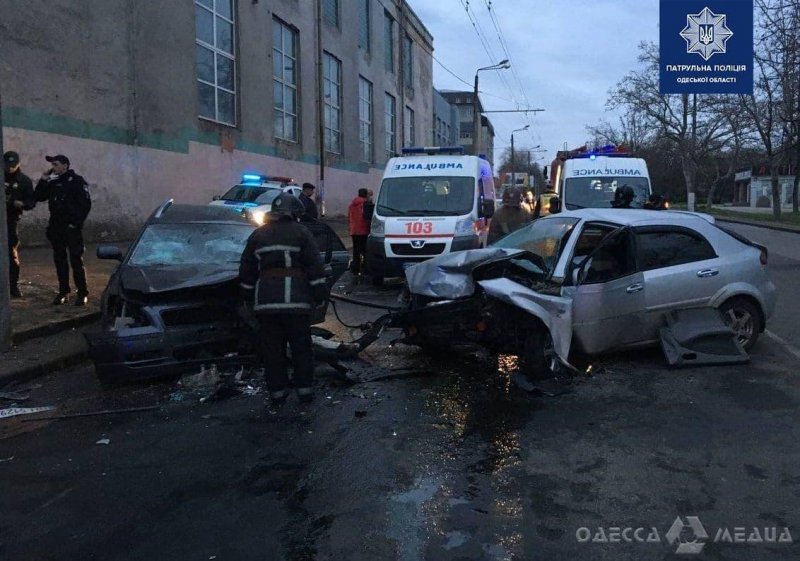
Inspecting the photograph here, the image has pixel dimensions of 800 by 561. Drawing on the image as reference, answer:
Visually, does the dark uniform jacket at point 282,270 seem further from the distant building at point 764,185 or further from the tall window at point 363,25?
the distant building at point 764,185

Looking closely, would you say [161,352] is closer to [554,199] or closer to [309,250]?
[309,250]

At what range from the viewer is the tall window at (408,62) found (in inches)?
1660

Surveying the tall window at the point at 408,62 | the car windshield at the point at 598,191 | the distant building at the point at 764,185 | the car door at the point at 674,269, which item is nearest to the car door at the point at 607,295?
the car door at the point at 674,269

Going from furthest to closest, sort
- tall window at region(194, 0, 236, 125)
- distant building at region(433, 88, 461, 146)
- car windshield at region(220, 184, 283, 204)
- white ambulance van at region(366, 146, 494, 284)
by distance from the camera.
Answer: distant building at region(433, 88, 461, 146)
tall window at region(194, 0, 236, 125)
car windshield at region(220, 184, 283, 204)
white ambulance van at region(366, 146, 494, 284)

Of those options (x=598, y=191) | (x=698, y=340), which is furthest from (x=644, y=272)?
(x=598, y=191)

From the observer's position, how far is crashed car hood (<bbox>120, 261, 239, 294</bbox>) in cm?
607

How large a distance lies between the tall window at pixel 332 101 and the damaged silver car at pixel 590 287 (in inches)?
948

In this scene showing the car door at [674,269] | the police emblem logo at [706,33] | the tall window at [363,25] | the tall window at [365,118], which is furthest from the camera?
the tall window at [365,118]

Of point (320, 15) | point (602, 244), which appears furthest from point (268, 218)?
point (320, 15)

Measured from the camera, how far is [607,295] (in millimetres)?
6383

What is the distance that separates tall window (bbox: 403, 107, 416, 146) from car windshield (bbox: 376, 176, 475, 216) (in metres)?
31.3

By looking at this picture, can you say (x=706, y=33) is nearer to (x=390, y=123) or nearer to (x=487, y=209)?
(x=487, y=209)

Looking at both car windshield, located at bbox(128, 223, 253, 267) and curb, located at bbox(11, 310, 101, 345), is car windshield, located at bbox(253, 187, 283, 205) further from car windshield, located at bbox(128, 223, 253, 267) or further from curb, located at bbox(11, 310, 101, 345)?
car windshield, located at bbox(128, 223, 253, 267)

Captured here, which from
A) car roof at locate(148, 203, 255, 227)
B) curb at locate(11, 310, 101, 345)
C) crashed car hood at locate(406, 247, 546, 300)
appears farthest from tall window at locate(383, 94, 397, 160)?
crashed car hood at locate(406, 247, 546, 300)
